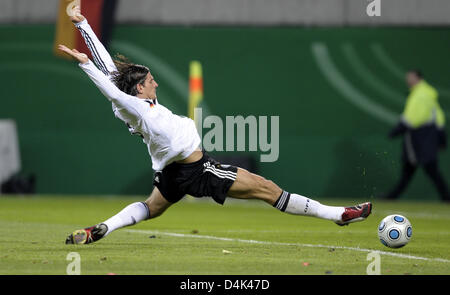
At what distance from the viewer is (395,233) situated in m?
9.30

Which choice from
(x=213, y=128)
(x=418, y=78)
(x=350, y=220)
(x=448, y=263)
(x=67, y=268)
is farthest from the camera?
(x=213, y=128)

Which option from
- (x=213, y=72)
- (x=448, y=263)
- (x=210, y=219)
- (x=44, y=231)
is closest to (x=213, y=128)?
(x=213, y=72)

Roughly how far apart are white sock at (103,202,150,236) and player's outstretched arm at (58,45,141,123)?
92 cm

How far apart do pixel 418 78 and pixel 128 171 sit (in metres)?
6.64

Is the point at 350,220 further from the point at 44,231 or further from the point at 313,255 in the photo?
the point at 44,231

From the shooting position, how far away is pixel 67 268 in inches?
297

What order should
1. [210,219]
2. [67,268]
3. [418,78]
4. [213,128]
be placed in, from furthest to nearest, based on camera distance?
[213,128]
[418,78]
[210,219]
[67,268]

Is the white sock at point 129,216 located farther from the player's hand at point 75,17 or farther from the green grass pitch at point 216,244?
the player's hand at point 75,17

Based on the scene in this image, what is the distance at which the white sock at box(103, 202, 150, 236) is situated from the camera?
9.36 meters

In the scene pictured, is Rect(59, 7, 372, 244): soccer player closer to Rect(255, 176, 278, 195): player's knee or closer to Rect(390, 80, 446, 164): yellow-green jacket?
Rect(255, 176, 278, 195): player's knee

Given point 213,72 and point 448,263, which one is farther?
point 213,72

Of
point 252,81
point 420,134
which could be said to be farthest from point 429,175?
point 252,81

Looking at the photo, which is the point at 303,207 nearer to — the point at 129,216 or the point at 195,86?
the point at 129,216

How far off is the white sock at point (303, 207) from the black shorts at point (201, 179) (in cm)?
54
